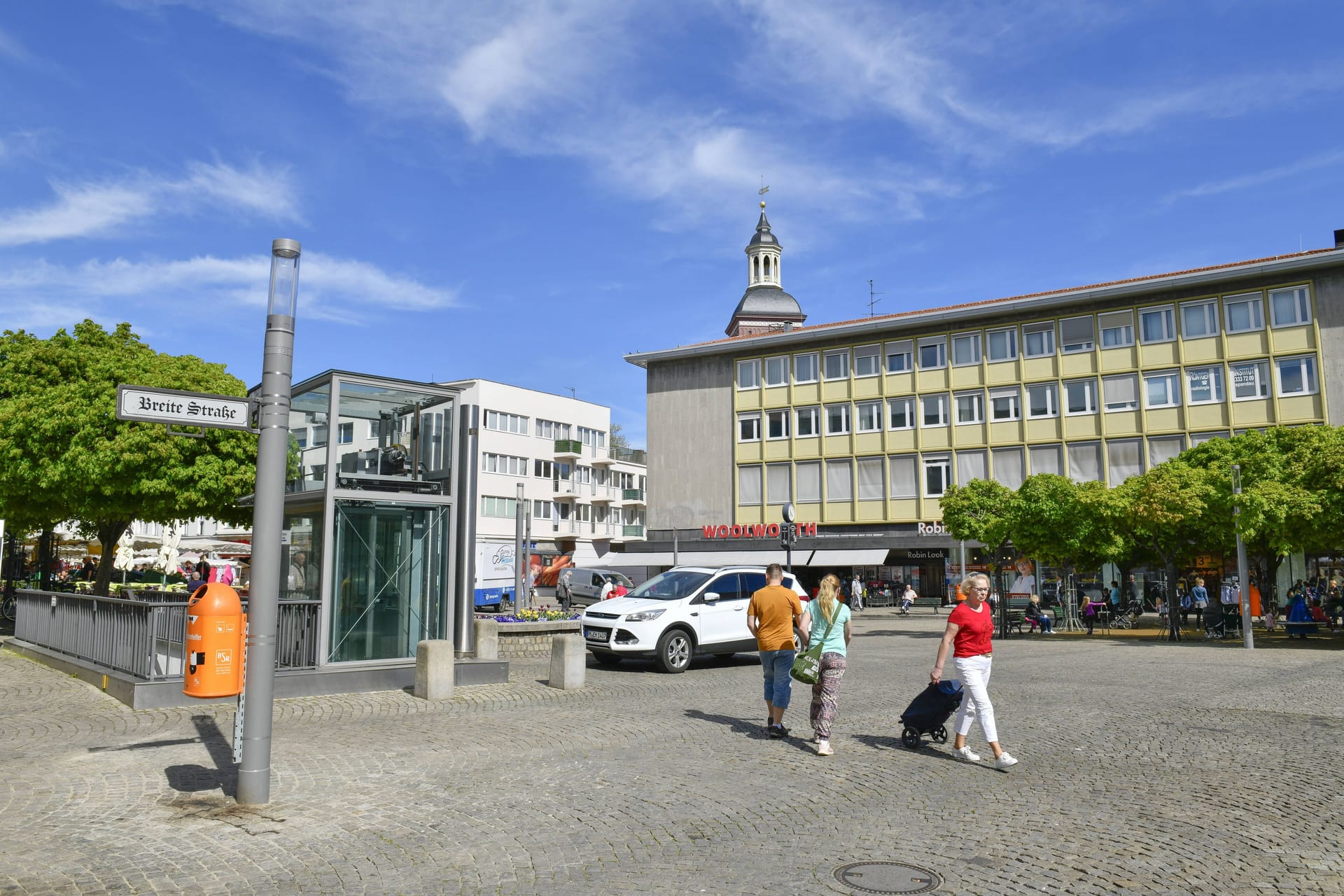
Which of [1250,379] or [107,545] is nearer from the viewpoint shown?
[107,545]

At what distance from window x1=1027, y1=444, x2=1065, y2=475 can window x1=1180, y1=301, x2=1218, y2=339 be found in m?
7.16

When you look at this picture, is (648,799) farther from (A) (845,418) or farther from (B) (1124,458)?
(A) (845,418)

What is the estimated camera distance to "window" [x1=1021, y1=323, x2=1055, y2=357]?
152 feet

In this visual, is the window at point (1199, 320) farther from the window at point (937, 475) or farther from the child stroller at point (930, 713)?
the child stroller at point (930, 713)

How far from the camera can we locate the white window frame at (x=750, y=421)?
53.0 metres

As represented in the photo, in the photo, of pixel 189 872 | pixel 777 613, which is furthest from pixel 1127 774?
pixel 189 872

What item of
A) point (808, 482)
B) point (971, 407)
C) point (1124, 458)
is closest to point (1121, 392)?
point (1124, 458)

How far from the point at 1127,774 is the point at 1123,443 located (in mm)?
39202

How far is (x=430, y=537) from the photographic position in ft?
45.9

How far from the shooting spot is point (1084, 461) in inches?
1766

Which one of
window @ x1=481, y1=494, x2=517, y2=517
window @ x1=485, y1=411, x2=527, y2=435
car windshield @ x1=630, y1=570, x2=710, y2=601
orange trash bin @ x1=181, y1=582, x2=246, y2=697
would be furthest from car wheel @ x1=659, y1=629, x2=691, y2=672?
window @ x1=485, y1=411, x2=527, y2=435

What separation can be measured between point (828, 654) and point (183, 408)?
19.2ft

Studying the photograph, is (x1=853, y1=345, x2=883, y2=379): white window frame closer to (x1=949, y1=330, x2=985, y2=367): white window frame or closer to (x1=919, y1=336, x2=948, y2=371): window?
(x1=919, y1=336, x2=948, y2=371): window

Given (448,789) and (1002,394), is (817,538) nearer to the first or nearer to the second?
(1002,394)
